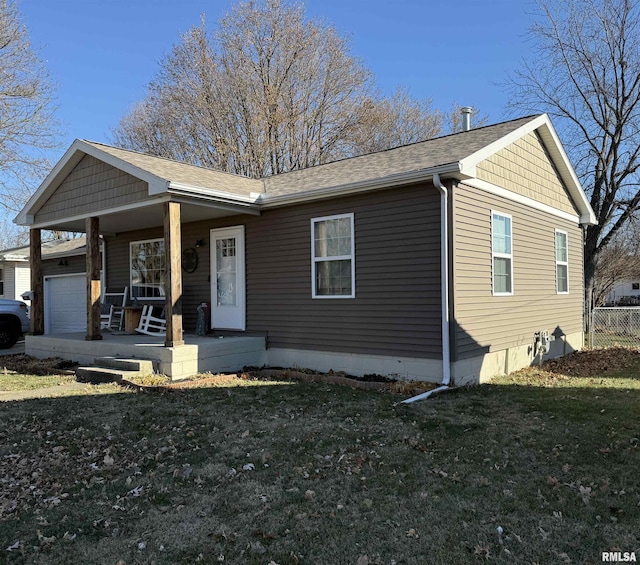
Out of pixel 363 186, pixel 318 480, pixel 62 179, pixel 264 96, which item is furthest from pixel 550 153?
pixel 264 96

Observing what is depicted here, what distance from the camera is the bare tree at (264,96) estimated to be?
22.3 meters

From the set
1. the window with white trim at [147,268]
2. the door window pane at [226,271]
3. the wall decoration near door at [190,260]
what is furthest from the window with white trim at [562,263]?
the window with white trim at [147,268]

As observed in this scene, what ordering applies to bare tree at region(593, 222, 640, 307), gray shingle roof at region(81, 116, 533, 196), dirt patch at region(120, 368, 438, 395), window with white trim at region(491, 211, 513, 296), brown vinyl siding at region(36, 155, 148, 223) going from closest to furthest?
dirt patch at region(120, 368, 438, 395)
gray shingle roof at region(81, 116, 533, 196)
window with white trim at region(491, 211, 513, 296)
brown vinyl siding at region(36, 155, 148, 223)
bare tree at region(593, 222, 640, 307)

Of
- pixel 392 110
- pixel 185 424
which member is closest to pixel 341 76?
pixel 392 110

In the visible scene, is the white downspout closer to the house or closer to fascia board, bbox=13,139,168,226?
the house

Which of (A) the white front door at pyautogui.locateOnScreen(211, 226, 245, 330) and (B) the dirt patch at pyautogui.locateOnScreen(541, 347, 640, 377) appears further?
(A) the white front door at pyautogui.locateOnScreen(211, 226, 245, 330)

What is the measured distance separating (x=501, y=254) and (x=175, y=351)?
554 centimetres

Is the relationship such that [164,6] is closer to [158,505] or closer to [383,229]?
[383,229]

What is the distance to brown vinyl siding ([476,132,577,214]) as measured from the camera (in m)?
8.45

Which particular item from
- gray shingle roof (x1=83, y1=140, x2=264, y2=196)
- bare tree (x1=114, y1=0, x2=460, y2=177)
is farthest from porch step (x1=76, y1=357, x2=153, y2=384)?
bare tree (x1=114, y1=0, x2=460, y2=177)

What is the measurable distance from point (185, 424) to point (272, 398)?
145cm

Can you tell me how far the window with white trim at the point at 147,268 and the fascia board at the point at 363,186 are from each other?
3.76m

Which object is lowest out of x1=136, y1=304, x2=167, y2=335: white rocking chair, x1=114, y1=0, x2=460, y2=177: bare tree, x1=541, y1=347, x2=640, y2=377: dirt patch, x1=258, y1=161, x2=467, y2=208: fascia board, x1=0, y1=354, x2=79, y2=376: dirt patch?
x1=541, y1=347, x2=640, y2=377: dirt patch

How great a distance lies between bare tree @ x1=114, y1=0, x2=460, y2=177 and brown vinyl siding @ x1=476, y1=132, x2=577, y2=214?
1359 centimetres
